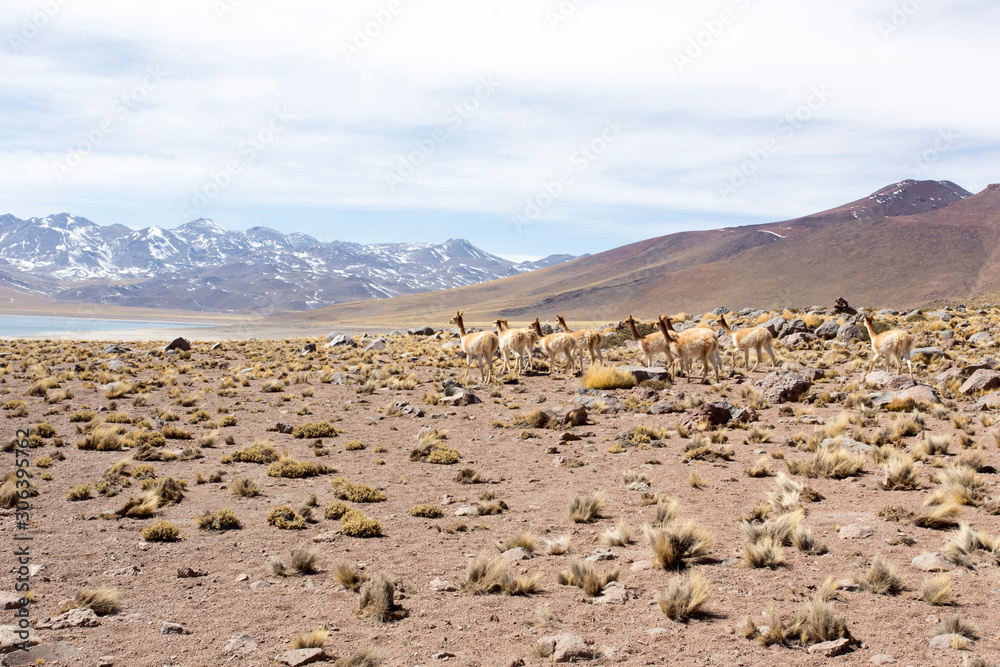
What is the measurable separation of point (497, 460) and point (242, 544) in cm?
511

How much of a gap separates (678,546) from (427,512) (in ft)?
11.9

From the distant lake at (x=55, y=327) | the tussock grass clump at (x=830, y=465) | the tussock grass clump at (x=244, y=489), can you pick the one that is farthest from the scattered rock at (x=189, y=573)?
the distant lake at (x=55, y=327)

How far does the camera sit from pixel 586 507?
8086 mm

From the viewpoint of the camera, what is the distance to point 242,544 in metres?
7.38

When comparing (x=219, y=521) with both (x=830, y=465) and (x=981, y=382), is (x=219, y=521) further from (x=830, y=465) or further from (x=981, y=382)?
(x=981, y=382)

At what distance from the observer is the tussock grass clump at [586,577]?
5883 millimetres

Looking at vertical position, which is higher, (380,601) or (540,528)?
(380,601)

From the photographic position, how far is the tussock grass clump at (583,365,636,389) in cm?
1745

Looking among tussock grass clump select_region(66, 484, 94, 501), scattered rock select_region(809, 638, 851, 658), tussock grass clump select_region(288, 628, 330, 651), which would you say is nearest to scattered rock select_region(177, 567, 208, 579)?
tussock grass clump select_region(288, 628, 330, 651)

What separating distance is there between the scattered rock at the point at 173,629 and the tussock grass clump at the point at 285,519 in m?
2.64

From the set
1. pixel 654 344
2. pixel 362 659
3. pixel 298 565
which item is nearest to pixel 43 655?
pixel 298 565

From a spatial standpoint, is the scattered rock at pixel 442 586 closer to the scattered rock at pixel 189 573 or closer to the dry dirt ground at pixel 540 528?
the dry dirt ground at pixel 540 528

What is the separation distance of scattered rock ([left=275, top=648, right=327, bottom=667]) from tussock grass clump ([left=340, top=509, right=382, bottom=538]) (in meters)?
2.89

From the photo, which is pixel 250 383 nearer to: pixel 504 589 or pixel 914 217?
pixel 504 589
